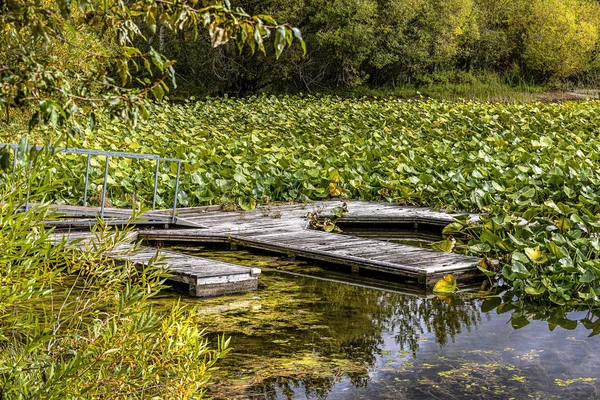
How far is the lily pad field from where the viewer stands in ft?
23.3

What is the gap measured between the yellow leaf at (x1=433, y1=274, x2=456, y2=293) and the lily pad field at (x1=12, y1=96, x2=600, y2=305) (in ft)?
1.13

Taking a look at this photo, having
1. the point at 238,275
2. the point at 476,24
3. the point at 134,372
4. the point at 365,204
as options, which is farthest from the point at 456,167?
the point at 476,24

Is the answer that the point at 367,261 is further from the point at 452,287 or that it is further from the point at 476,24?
the point at 476,24

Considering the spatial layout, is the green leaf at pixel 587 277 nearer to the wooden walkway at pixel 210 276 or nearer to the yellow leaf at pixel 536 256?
the yellow leaf at pixel 536 256

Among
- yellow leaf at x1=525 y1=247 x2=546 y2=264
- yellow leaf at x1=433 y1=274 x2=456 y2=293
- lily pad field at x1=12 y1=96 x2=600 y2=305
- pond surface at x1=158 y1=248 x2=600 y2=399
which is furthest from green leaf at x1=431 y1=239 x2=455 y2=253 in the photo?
yellow leaf at x1=525 y1=247 x2=546 y2=264

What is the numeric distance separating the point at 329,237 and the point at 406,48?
18.4m

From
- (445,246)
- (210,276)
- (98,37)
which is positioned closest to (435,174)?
(445,246)

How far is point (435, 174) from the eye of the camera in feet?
34.7

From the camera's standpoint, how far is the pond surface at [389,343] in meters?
4.85

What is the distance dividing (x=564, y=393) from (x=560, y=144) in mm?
7382

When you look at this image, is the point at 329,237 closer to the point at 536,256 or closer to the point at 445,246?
the point at 445,246

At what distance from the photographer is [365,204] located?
10.3 meters

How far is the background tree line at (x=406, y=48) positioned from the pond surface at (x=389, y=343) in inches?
711

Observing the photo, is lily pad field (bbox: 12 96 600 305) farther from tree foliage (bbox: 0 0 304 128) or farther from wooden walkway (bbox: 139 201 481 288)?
tree foliage (bbox: 0 0 304 128)
